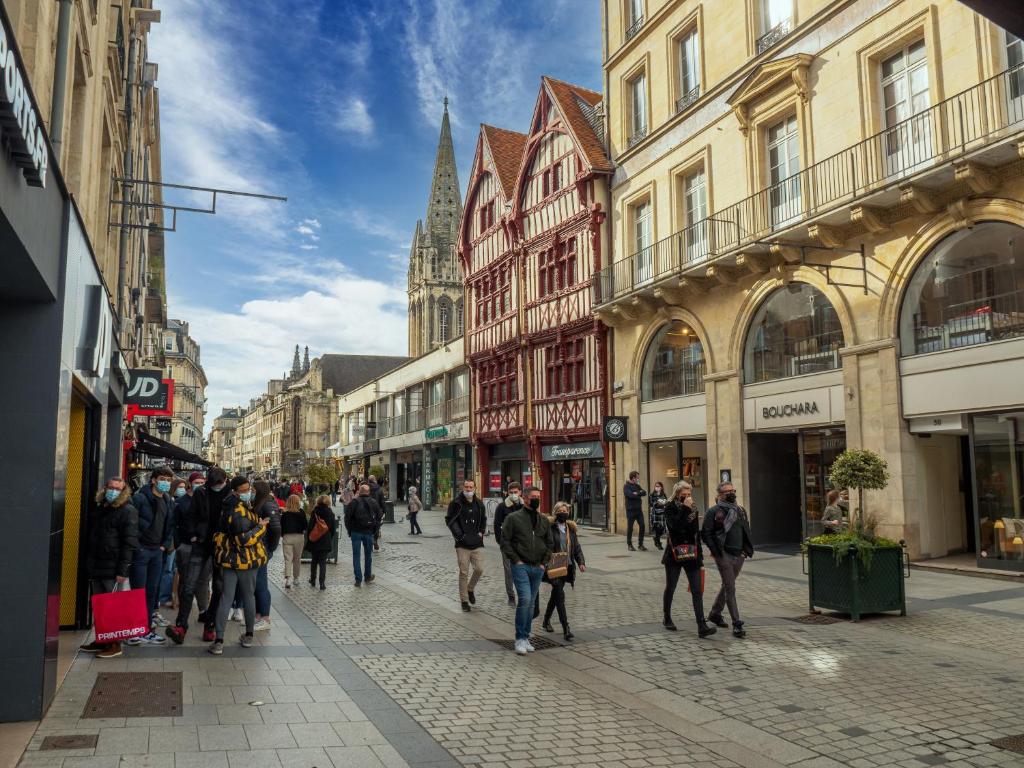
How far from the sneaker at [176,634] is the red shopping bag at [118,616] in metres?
0.83

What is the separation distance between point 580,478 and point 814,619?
17580 mm

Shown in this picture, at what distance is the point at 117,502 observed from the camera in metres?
8.15

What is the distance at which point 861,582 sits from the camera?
9828 mm

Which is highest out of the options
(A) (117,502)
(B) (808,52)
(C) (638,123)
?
(C) (638,123)

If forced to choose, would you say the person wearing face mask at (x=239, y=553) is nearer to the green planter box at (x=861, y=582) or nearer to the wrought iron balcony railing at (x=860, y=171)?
the green planter box at (x=861, y=582)

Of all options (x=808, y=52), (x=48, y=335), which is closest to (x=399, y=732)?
(x=48, y=335)

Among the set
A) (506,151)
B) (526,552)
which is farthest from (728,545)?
(506,151)

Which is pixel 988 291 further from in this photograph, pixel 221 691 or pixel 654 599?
pixel 221 691

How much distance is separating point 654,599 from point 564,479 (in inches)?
666

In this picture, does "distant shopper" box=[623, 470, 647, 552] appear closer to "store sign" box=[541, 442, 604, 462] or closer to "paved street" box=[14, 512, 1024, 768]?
"store sign" box=[541, 442, 604, 462]

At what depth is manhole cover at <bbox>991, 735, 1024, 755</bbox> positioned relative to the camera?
207 inches

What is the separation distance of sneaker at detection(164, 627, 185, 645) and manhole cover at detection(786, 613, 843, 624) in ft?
22.5

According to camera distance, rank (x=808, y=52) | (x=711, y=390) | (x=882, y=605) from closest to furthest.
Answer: (x=882, y=605), (x=808, y=52), (x=711, y=390)

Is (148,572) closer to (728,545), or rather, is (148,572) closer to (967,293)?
(728,545)
